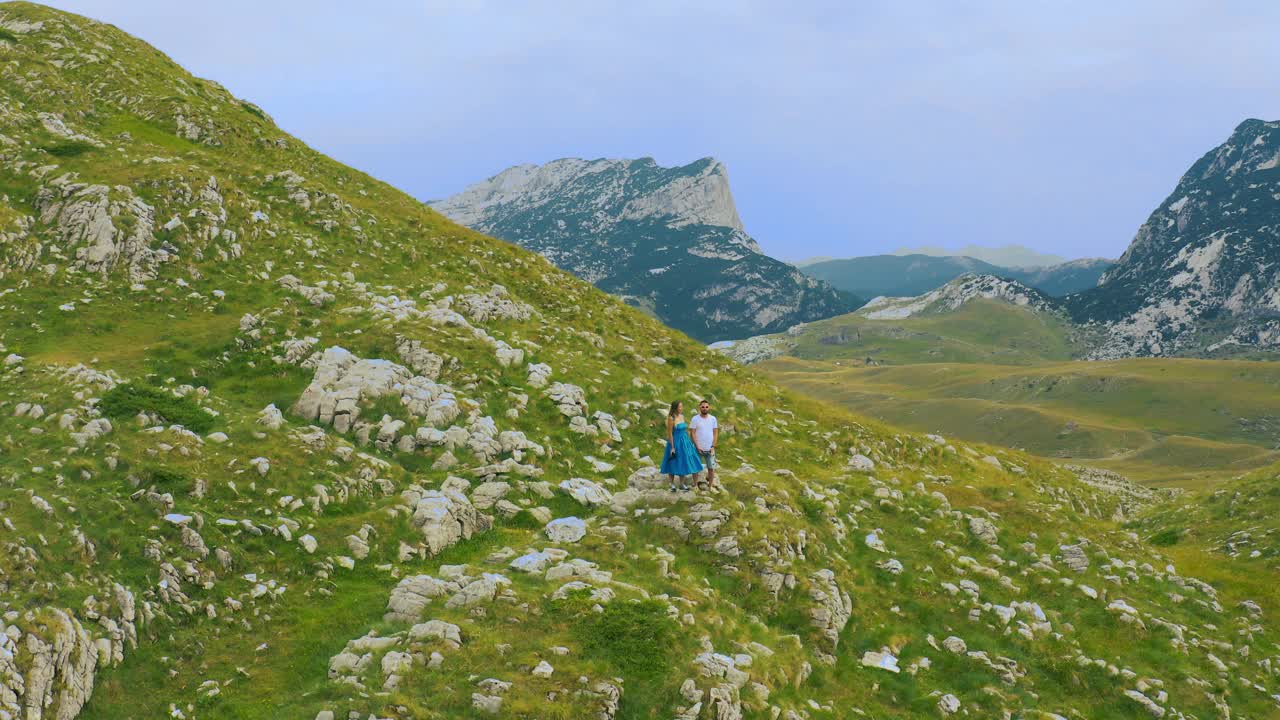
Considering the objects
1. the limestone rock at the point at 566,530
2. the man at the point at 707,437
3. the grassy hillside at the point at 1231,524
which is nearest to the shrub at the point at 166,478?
the limestone rock at the point at 566,530

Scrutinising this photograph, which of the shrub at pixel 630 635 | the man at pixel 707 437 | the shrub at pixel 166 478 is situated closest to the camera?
the shrub at pixel 630 635

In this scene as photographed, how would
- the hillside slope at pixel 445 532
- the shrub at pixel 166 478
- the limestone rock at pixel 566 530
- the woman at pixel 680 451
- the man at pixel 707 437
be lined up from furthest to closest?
the man at pixel 707 437 < the woman at pixel 680 451 < the limestone rock at pixel 566 530 < the shrub at pixel 166 478 < the hillside slope at pixel 445 532

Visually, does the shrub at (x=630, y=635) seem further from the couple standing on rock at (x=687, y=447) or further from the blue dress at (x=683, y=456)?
the couple standing on rock at (x=687, y=447)

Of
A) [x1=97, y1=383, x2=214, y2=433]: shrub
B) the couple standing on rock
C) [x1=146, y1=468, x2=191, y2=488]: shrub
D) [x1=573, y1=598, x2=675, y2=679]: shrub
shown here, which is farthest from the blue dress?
[x1=97, y1=383, x2=214, y2=433]: shrub

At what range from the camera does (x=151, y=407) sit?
20312 millimetres

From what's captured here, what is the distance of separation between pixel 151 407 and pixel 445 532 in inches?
378

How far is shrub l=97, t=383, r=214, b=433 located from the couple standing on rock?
13423 mm

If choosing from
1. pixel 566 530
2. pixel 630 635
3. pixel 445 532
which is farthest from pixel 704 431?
pixel 630 635

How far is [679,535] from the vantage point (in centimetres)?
1953

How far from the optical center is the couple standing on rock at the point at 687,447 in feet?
68.7

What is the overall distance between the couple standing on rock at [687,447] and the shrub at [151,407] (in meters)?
13.4

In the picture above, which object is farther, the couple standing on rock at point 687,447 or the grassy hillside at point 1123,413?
the grassy hillside at point 1123,413

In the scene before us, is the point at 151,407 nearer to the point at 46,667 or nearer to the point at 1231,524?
the point at 46,667

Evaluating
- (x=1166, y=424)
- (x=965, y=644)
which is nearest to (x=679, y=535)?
(x=965, y=644)
